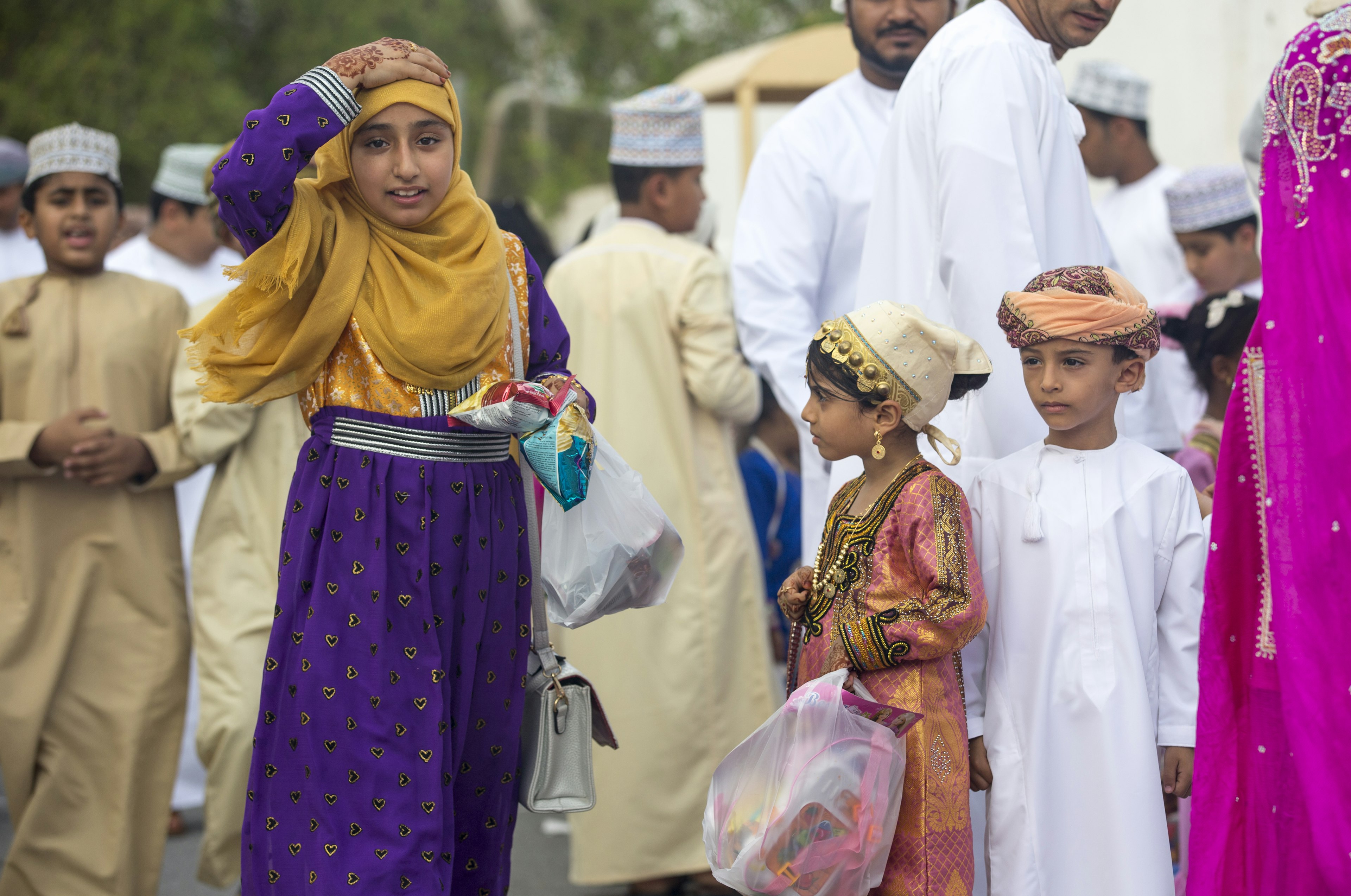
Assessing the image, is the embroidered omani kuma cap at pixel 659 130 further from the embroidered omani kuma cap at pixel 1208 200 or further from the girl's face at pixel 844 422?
the girl's face at pixel 844 422

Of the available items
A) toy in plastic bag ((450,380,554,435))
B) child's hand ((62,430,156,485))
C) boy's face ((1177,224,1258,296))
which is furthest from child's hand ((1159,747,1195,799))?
child's hand ((62,430,156,485))

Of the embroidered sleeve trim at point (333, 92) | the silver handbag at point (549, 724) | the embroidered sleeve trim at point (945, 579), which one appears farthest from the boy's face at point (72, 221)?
the embroidered sleeve trim at point (945, 579)

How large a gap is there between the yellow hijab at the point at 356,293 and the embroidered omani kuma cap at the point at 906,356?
2.38 ft

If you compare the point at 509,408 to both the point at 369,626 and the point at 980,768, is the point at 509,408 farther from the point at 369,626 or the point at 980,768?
the point at 980,768

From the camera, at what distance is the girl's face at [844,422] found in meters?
2.87

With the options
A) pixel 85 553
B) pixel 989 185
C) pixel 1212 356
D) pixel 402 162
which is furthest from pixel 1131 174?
pixel 85 553

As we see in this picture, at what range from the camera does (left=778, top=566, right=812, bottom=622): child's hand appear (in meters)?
2.96

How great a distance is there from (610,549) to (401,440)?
513 millimetres

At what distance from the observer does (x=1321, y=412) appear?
103 inches

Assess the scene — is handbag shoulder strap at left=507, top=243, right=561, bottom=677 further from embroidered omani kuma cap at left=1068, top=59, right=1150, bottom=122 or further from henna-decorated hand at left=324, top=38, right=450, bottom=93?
embroidered omani kuma cap at left=1068, top=59, right=1150, bottom=122

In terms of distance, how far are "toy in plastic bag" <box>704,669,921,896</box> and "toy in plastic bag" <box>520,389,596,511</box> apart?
0.61 metres

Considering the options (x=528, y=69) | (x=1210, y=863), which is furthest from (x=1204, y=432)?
(x=528, y=69)

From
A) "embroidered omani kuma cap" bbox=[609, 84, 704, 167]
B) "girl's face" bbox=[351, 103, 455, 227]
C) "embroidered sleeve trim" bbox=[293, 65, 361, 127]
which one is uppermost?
"embroidered omani kuma cap" bbox=[609, 84, 704, 167]

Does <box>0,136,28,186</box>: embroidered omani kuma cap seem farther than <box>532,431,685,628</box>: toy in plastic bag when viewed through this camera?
Yes
